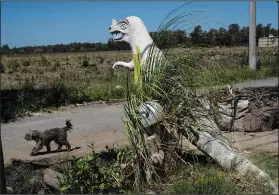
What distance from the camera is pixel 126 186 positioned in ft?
15.6

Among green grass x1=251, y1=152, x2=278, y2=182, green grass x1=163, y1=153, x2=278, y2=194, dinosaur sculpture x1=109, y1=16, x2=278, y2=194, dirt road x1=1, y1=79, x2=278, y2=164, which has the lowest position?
dirt road x1=1, y1=79, x2=278, y2=164

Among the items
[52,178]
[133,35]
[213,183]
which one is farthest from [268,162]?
[52,178]

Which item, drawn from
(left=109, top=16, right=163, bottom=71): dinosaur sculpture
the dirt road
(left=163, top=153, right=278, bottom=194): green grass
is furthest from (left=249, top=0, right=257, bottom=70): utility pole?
(left=163, top=153, right=278, bottom=194): green grass

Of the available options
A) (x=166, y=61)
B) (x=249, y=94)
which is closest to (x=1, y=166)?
(x=166, y=61)

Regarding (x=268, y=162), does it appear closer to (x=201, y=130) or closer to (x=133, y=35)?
(x=201, y=130)

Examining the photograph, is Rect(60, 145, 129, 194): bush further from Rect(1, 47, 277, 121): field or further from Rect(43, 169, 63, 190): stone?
Rect(1, 47, 277, 121): field

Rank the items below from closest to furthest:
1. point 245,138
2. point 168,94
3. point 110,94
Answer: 1. point 168,94
2. point 245,138
3. point 110,94

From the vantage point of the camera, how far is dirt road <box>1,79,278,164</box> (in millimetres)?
7035

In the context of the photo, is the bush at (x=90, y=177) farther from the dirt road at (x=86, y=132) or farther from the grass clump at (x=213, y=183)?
the dirt road at (x=86, y=132)

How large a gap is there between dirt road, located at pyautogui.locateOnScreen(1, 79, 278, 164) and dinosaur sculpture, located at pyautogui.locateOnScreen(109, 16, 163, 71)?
2.13 meters

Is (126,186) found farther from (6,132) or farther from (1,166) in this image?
(6,132)

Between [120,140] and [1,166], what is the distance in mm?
3605

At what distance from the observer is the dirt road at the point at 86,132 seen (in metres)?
7.04

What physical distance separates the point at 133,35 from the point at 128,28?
120 mm
